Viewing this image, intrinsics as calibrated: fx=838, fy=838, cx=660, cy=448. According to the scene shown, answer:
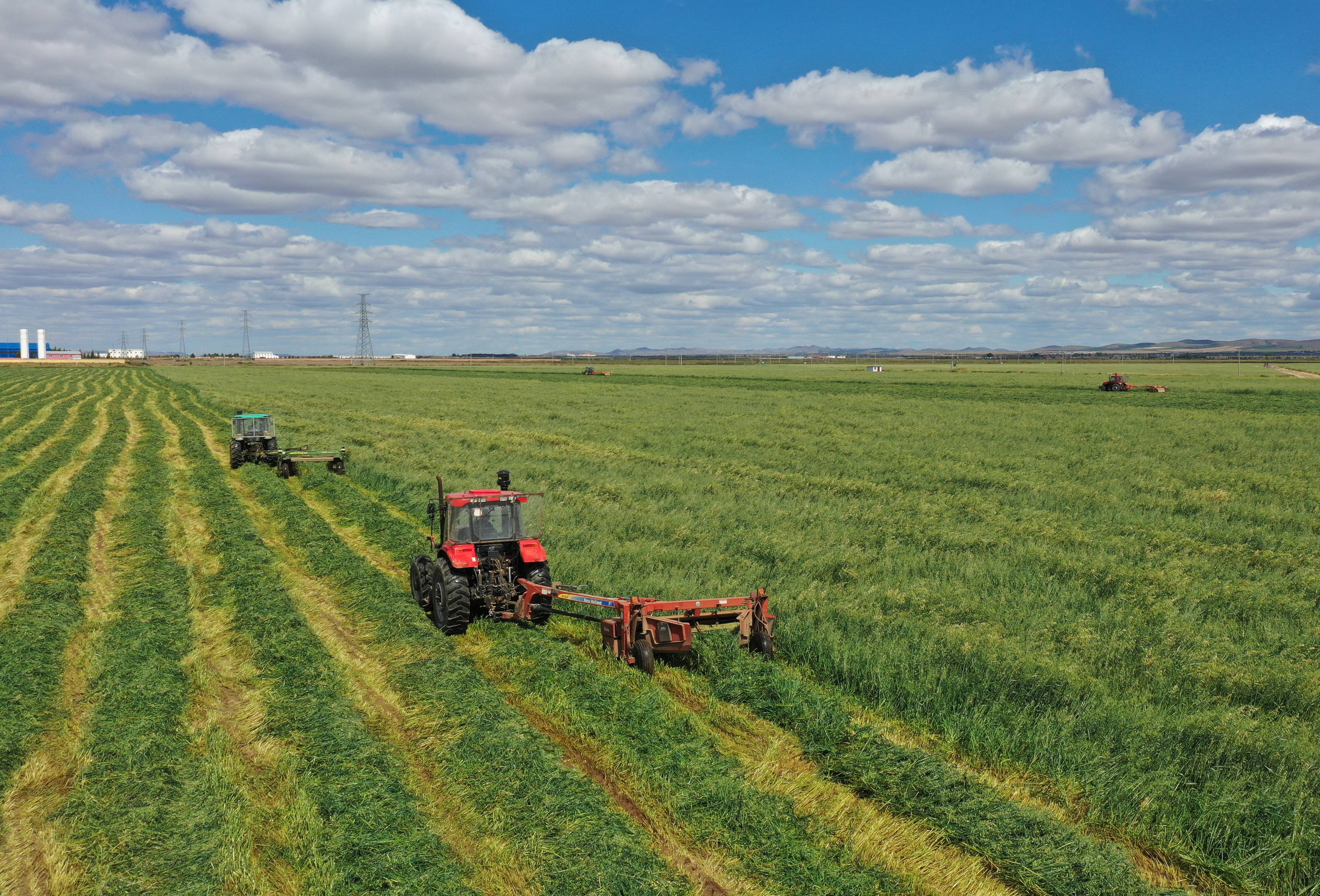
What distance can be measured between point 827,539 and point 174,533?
45.2 feet

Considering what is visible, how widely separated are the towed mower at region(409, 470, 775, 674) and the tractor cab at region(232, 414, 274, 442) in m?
16.6

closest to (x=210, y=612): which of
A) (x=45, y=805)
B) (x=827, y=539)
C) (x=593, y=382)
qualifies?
(x=45, y=805)

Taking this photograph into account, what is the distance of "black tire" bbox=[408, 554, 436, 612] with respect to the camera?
12906mm

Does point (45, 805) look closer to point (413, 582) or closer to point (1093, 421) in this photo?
point (413, 582)

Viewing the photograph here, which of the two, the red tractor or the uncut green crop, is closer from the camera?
the uncut green crop

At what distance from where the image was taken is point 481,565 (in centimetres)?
1234

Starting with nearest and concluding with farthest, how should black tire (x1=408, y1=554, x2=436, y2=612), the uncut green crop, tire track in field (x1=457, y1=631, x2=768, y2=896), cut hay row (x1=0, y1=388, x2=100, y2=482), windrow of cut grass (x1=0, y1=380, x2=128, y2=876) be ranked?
tire track in field (x1=457, y1=631, x2=768, y2=896), windrow of cut grass (x1=0, y1=380, x2=128, y2=876), the uncut green crop, black tire (x1=408, y1=554, x2=436, y2=612), cut hay row (x1=0, y1=388, x2=100, y2=482)

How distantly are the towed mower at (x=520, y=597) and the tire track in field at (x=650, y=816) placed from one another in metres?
1.51

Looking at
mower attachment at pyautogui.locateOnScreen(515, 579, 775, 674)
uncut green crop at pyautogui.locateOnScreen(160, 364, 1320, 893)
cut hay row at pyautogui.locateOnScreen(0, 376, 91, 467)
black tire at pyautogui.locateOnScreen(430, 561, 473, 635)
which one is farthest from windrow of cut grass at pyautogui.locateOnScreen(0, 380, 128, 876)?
cut hay row at pyautogui.locateOnScreen(0, 376, 91, 467)

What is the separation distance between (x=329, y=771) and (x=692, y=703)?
3.86m

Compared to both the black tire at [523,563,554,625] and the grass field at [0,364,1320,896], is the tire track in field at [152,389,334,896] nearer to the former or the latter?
the grass field at [0,364,1320,896]

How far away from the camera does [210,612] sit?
1271 centimetres

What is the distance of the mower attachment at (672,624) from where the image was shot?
1005 centimetres

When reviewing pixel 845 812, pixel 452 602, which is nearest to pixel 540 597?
pixel 452 602
